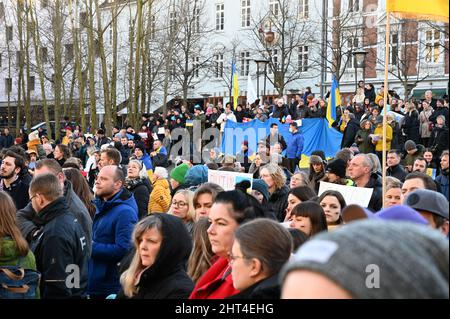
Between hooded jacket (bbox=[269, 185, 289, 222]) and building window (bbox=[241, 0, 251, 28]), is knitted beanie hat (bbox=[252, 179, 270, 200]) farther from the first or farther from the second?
building window (bbox=[241, 0, 251, 28])

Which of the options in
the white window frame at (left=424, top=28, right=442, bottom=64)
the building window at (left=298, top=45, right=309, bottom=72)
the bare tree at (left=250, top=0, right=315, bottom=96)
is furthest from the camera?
the building window at (left=298, top=45, right=309, bottom=72)

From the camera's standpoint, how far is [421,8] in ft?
17.7

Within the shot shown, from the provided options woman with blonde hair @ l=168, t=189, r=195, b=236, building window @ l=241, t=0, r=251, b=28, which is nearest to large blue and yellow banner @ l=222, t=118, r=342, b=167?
woman with blonde hair @ l=168, t=189, r=195, b=236

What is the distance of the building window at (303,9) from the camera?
4484 cm

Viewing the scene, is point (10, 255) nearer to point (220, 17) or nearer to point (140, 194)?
point (140, 194)

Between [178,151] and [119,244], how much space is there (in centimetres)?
1855

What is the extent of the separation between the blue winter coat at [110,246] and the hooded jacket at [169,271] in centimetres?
163

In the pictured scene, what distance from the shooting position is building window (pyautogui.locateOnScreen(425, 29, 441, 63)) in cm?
3954

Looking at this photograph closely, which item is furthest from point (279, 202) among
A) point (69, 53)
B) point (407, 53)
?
point (69, 53)

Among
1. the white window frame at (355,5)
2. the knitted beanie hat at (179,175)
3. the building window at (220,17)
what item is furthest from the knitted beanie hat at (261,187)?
the building window at (220,17)

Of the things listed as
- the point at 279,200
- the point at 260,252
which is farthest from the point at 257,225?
the point at 279,200

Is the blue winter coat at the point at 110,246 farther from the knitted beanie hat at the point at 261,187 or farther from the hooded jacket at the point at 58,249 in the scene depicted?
the knitted beanie hat at the point at 261,187

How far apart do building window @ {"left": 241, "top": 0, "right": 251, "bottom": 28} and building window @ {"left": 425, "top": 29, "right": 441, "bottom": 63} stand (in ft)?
41.7
